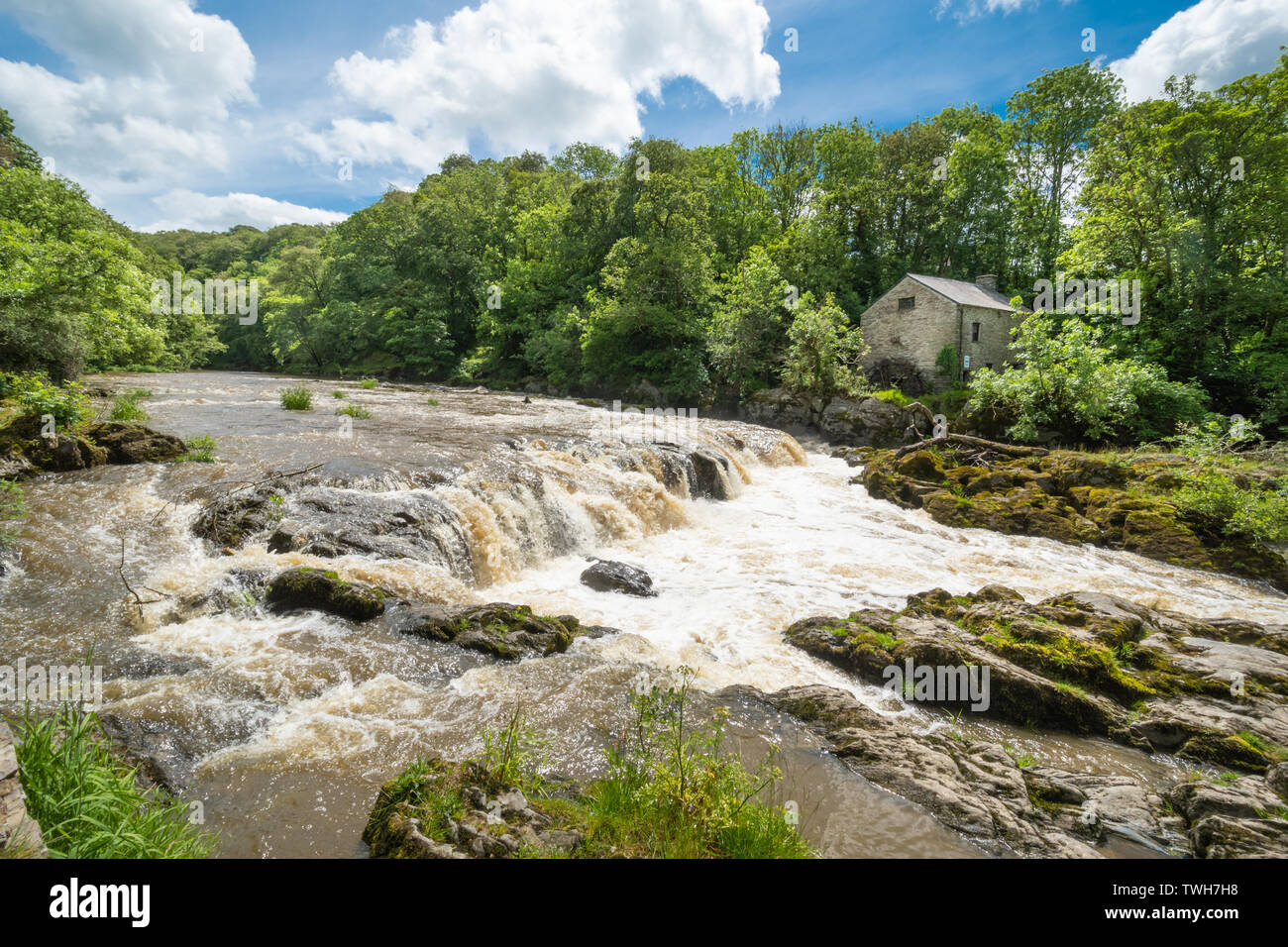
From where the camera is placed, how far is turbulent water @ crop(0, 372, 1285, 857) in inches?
169

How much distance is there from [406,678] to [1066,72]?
152ft

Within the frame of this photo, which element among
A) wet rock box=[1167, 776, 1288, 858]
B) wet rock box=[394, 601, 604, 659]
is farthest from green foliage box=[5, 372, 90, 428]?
wet rock box=[1167, 776, 1288, 858]

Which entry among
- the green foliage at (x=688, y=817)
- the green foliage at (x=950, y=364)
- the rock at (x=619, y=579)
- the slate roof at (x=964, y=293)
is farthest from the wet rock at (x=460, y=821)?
the slate roof at (x=964, y=293)

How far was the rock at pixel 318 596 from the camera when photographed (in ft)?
22.1

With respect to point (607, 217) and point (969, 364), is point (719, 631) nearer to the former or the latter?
point (969, 364)

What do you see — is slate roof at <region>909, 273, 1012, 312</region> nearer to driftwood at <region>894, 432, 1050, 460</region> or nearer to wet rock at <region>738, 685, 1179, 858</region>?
driftwood at <region>894, 432, 1050, 460</region>

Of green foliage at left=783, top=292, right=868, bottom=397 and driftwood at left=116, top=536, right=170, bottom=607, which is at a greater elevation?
green foliage at left=783, top=292, right=868, bottom=397

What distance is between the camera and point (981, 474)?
49.0ft

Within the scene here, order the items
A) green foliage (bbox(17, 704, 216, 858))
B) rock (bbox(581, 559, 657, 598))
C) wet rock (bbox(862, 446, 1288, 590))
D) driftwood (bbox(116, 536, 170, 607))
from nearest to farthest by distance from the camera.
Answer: green foliage (bbox(17, 704, 216, 858)) → driftwood (bbox(116, 536, 170, 607)) → rock (bbox(581, 559, 657, 598)) → wet rock (bbox(862, 446, 1288, 590))

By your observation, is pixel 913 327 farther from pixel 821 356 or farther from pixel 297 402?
pixel 297 402

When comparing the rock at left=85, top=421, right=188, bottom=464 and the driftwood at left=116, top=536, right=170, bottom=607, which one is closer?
Answer: the driftwood at left=116, top=536, right=170, bottom=607

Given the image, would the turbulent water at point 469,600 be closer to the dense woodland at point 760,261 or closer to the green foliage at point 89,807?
the green foliage at point 89,807

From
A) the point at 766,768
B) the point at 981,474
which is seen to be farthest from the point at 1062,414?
the point at 766,768

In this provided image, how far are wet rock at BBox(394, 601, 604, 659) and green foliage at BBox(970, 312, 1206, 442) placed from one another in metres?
17.0
